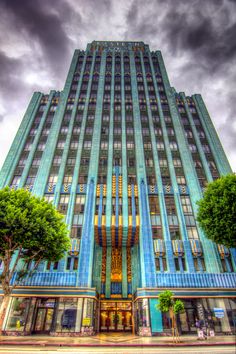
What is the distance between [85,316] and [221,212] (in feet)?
70.6

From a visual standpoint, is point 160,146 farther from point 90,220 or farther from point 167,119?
point 90,220

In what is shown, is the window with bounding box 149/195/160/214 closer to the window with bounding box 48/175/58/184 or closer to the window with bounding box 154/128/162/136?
the window with bounding box 154/128/162/136

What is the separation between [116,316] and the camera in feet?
108

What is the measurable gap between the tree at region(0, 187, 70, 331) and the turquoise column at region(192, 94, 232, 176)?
1337 inches

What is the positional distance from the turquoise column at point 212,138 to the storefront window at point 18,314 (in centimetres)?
4010

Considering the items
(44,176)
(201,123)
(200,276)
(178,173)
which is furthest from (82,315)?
(201,123)

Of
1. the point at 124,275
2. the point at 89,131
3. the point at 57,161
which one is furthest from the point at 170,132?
the point at 124,275

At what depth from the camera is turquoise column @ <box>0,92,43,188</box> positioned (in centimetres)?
3982

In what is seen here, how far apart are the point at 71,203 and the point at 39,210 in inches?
534

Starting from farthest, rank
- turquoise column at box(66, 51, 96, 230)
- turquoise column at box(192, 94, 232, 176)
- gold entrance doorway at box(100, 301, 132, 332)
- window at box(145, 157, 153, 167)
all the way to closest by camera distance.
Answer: window at box(145, 157, 153, 167) → turquoise column at box(192, 94, 232, 176) → turquoise column at box(66, 51, 96, 230) → gold entrance doorway at box(100, 301, 132, 332)

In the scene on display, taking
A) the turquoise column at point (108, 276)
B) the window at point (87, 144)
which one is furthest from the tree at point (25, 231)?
the window at point (87, 144)

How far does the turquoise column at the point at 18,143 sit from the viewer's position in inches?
1568

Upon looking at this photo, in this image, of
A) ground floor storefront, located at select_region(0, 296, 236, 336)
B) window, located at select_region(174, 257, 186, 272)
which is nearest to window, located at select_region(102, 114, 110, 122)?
window, located at select_region(174, 257, 186, 272)

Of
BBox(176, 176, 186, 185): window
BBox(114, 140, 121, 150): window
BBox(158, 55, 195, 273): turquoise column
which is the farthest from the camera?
BBox(114, 140, 121, 150): window
